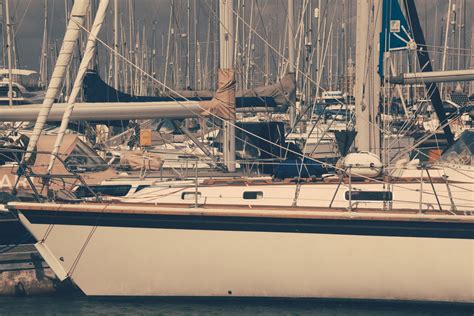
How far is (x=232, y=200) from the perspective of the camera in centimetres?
1809

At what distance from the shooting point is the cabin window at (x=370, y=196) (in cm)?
1766

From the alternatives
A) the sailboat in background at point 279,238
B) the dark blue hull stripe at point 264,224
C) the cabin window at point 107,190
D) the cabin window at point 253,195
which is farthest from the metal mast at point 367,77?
the cabin window at point 107,190

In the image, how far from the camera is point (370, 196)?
58.1ft

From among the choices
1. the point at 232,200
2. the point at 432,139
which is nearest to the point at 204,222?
the point at 232,200

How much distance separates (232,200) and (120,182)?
10.7 feet

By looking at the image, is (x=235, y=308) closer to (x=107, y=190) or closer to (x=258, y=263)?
(x=258, y=263)

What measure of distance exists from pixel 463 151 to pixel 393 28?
3.49 meters

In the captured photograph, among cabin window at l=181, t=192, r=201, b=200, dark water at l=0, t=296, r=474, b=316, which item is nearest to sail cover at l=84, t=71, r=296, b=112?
cabin window at l=181, t=192, r=201, b=200

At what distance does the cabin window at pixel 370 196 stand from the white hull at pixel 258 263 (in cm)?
113

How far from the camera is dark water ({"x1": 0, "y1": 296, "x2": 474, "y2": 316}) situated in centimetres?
1744

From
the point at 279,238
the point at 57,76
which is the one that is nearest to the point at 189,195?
the point at 279,238

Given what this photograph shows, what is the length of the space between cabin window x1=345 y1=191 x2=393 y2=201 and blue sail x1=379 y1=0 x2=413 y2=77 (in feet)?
12.9

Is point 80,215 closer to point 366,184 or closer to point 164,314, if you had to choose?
point 164,314

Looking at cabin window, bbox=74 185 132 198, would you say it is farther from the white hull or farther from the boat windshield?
the boat windshield
